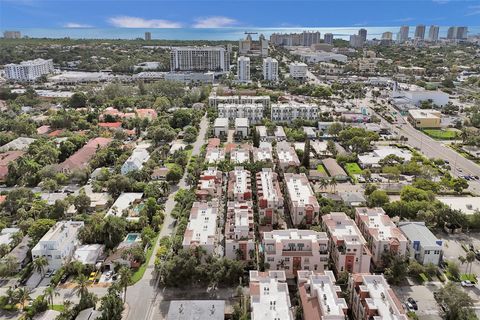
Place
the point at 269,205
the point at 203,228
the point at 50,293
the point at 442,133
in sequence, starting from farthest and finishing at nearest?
the point at 442,133 < the point at 269,205 < the point at 203,228 < the point at 50,293

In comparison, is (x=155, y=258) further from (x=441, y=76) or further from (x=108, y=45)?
(x=108, y=45)

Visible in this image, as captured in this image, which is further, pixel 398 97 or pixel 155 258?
pixel 398 97

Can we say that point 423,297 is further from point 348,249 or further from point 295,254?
point 295,254

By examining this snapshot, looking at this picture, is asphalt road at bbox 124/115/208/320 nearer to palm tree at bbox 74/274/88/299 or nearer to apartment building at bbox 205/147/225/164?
palm tree at bbox 74/274/88/299

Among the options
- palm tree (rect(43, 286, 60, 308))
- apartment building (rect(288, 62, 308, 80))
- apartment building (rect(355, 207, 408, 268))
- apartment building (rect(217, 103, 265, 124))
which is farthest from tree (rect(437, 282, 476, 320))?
apartment building (rect(288, 62, 308, 80))

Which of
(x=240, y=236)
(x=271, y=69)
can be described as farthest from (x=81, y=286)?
(x=271, y=69)

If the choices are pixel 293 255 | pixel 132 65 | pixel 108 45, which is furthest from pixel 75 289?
pixel 108 45

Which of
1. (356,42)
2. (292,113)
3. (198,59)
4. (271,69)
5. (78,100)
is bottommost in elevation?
(292,113)
